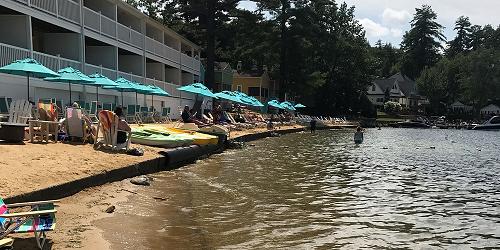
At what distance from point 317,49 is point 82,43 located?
57.1 metres

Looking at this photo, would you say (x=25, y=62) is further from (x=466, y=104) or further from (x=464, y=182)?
(x=466, y=104)

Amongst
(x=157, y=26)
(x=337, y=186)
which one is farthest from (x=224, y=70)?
(x=337, y=186)

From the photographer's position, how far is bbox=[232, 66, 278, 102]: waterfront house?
6931cm

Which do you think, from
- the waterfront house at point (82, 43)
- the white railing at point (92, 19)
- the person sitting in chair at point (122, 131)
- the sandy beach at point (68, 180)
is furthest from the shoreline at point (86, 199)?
the white railing at point (92, 19)

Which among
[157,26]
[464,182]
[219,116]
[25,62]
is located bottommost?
[464,182]

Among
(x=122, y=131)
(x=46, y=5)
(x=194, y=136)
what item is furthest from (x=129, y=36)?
(x=122, y=131)

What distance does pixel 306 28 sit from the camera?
2544 inches

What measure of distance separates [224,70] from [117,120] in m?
46.4

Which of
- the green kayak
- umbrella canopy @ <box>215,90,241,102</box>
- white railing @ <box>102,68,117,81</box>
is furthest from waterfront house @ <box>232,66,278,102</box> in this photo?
the green kayak

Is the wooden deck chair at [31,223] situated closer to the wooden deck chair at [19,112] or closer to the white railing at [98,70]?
the wooden deck chair at [19,112]

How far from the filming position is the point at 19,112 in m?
14.2

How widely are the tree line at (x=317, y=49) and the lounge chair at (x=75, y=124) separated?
106ft

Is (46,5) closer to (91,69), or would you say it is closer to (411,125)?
(91,69)

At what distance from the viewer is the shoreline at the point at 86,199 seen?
6.62 m
